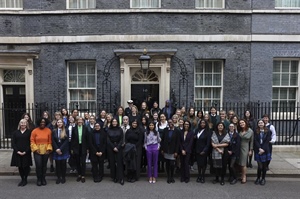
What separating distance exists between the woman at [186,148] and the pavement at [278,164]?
636mm

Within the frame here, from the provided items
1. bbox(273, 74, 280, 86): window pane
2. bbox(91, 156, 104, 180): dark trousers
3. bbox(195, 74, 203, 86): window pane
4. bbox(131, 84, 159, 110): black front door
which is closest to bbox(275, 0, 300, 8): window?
bbox(273, 74, 280, 86): window pane

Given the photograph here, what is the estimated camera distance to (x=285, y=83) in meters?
12.3

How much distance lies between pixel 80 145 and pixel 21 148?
142cm

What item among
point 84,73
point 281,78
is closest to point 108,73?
point 84,73

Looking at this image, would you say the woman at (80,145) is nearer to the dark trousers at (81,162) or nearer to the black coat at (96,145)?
the dark trousers at (81,162)

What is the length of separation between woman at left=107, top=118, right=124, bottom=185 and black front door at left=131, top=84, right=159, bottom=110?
482 centimetres

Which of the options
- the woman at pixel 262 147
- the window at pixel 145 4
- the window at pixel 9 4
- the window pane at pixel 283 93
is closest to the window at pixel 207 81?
the window pane at pixel 283 93

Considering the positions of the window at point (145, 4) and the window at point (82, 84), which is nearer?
the window at point (145, 4)

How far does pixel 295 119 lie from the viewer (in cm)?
1192

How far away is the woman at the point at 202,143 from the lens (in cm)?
734

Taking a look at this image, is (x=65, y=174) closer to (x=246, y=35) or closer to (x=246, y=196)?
(x=246, y=196)

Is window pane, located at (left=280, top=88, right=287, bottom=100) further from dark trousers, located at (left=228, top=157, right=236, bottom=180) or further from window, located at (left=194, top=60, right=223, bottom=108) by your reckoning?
dark trousers, located at (left=228, top=157, right=236, bottom=180)

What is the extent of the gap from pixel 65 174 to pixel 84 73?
5448 millimetres

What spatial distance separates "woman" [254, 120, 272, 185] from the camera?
7320mm
